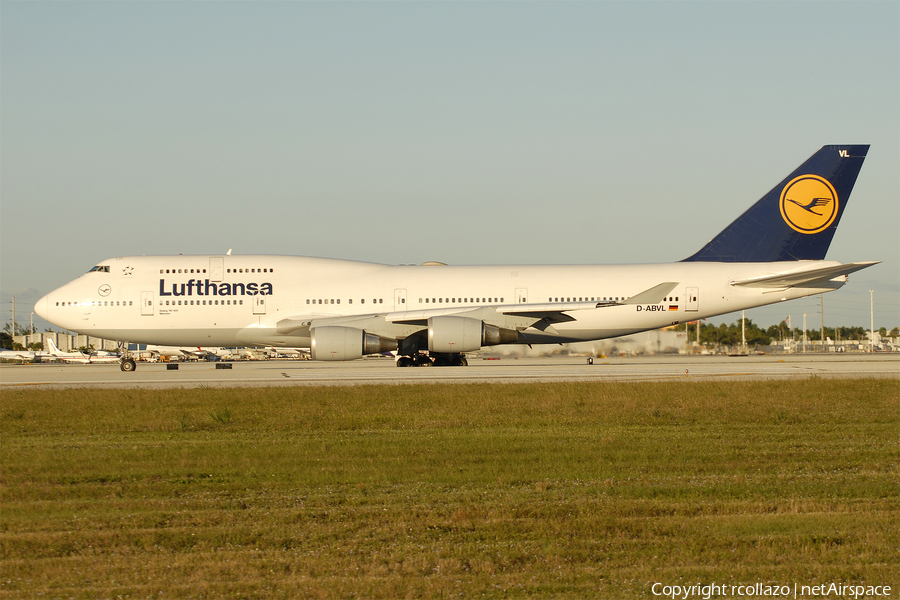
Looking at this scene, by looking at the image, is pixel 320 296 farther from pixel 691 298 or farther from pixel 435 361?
pixel 691 298

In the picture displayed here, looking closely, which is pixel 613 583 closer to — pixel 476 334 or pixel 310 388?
pixel 310 388

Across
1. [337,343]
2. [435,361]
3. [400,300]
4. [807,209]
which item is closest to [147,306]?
[337,343]

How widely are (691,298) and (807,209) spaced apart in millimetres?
6052

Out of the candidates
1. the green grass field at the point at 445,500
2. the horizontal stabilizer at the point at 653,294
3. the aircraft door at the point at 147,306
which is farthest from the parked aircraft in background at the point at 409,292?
the green grass field at the point at 445,500

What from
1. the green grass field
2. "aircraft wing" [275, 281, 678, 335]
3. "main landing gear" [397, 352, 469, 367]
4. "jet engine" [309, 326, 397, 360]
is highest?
"aircraft wing" [275, 281, 678, 335]

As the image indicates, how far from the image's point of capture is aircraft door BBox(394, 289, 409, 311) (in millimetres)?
29125

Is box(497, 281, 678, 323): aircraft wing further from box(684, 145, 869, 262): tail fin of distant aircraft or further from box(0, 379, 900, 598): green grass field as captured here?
box(0, 379, 900, 598): green grass field

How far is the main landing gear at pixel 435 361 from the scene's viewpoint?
95.8ft

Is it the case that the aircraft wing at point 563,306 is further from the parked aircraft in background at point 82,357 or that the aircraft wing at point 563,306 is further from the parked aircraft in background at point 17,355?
the parked aircraft in background at point 17,355

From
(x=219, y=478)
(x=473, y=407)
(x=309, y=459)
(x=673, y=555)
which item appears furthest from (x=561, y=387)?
(x=673, y=555)

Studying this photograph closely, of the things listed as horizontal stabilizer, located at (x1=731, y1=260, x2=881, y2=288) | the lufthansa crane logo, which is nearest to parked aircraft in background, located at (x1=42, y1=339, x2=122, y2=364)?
horizontal stabilizer, located at (x1=731, y1=260, x2=881, y2=288)

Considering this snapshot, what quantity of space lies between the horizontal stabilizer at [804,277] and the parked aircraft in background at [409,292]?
0.21 ft

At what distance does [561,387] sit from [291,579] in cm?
1250

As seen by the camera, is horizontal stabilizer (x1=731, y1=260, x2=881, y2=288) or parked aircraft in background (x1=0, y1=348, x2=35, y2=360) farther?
parked aircraft in background (x1=0, y1=348, x2=35, y2=360)
